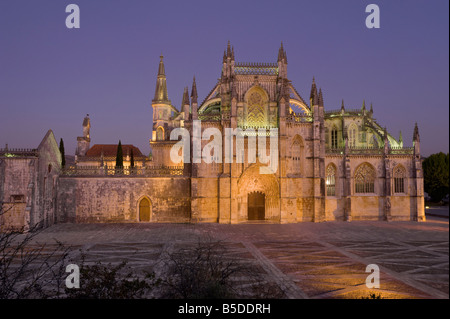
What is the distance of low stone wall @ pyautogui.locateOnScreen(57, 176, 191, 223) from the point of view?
107 ft

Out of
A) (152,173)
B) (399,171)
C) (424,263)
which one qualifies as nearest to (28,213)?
(152,173)

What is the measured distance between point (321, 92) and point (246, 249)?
22259 millimetres

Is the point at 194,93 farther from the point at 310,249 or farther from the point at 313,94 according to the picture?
the point at 310,249

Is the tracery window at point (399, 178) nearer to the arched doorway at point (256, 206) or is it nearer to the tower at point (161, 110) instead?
the arched doorway at point (256, 206)

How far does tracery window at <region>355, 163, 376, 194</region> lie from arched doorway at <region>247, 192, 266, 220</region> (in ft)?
37.0

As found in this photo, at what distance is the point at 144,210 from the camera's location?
3331 centimetres

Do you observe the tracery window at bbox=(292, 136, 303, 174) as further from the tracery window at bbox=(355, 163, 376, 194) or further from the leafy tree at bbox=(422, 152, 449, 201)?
the leafy tree at bbox=(422, 152, 449, 201)

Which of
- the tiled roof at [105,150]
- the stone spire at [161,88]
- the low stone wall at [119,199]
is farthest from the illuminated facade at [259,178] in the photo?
the tiled roof at [105,150]

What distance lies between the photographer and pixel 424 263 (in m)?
16.4

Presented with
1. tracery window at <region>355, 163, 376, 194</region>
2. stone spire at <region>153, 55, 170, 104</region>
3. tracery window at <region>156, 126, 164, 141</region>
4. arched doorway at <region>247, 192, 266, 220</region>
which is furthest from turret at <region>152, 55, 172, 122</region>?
tracery window at <region>355, 163, 376, 194</region>

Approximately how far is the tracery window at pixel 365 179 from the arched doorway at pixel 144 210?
23717mm

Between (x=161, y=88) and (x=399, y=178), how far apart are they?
37.4 meters

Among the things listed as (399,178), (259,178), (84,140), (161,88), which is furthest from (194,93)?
(84,140)

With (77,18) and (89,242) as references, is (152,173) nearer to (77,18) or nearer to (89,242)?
(89,242)
